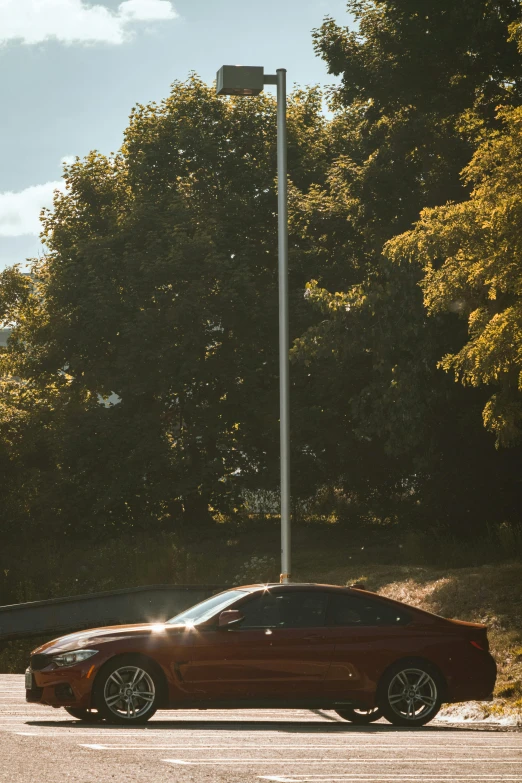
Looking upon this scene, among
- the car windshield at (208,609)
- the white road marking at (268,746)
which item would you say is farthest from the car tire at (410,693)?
the white road marking at (268,746)

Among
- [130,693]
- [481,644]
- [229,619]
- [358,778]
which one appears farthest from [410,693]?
[358,778]

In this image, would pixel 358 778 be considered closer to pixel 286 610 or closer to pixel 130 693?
pixel 130 693

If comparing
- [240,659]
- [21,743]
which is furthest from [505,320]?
[21,743]

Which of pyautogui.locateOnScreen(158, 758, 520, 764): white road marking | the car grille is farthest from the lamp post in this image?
pyautogui.locateOnScreen(158, 758, 520, 764): white road marking

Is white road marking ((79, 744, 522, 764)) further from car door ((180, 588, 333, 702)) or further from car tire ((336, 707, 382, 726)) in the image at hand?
car tire ((336, 707, 382, 726))

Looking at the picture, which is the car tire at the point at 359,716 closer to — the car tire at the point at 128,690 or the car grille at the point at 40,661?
the car tire at the point at 128,690

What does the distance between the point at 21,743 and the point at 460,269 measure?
37.5ft

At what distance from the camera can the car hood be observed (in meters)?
11.7

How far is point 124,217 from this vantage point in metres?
35.9

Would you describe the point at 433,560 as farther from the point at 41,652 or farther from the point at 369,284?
the point at 41,652

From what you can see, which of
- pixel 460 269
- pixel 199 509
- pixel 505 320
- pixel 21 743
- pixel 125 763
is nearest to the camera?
pixel 125 763

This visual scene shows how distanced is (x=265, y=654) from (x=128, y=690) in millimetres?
1401

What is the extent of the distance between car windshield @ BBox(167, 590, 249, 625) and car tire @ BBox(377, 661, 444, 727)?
1.73 meters

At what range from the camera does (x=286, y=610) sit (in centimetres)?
1234
